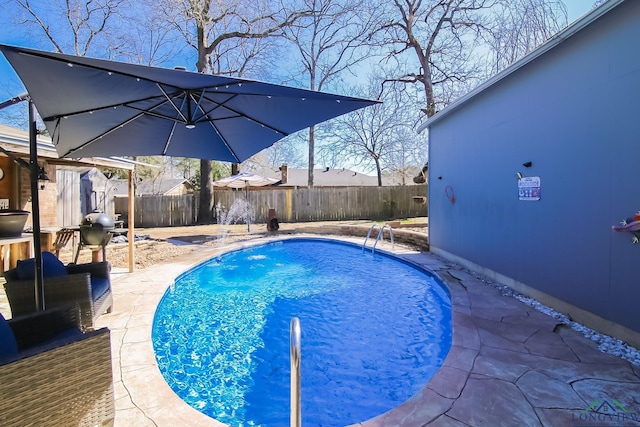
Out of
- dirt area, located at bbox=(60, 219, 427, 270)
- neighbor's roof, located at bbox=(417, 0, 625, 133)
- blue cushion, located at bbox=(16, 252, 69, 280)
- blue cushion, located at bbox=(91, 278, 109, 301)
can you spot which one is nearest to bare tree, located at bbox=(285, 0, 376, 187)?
dirt area, located at bbox=(60, 219, 427, 270)

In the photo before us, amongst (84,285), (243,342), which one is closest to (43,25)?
(84,285)

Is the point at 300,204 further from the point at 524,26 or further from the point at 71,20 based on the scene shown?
the point at 71,20

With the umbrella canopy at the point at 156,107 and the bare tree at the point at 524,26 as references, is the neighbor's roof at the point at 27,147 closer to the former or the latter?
the umbrella canopy at the point at 156,107

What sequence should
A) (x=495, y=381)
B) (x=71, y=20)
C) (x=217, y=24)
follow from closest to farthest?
(x=495, y=381) < (x=71, y=20) < (x=217, y=24)

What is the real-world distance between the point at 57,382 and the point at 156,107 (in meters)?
2.84

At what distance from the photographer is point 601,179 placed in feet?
11.5

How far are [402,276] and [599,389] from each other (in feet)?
13.9

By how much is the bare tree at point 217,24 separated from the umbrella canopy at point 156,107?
10.7m

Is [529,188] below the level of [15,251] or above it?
above

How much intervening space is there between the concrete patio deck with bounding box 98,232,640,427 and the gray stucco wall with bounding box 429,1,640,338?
74 centimetres

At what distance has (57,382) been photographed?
1.75 m

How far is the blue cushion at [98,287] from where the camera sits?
11.4 feet

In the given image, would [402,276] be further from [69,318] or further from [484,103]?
[69,318]

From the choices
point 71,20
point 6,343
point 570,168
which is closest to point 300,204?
point 570,168
